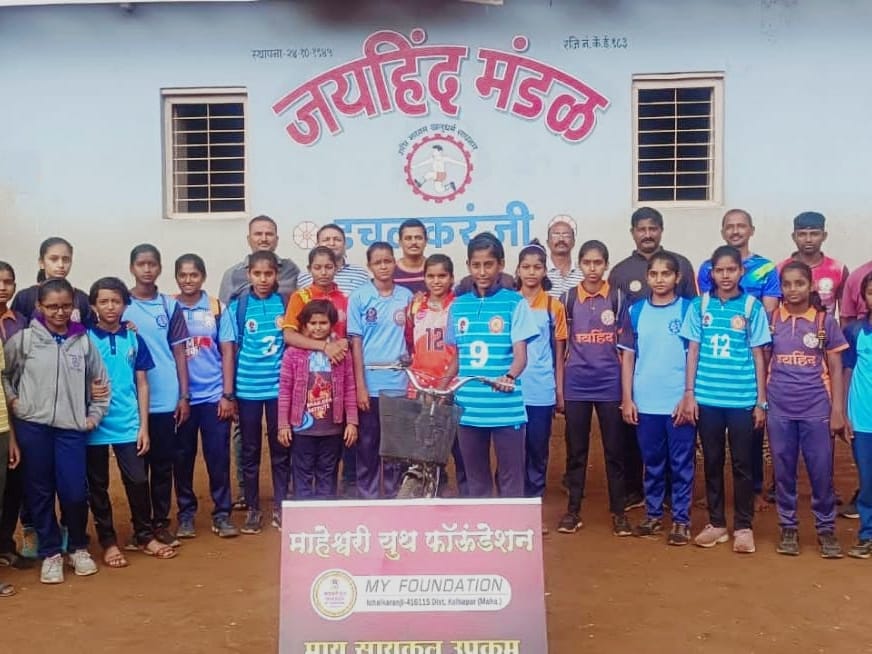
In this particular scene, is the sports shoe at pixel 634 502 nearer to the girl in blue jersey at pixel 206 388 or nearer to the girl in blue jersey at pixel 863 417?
the girl in blue jersey at pixel 863 417

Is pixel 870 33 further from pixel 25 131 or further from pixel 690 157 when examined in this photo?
pixel 25 131

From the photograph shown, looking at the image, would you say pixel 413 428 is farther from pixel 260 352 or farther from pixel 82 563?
pixel 82 563

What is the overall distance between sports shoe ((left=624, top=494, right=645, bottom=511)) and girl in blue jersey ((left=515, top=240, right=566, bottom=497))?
2.50 feet

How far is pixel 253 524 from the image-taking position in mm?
6266

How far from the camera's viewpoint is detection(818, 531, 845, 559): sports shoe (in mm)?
5619

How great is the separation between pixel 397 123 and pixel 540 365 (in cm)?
431

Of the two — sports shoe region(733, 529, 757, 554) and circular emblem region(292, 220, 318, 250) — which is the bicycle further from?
circular emblem region(292, 220, 318, 250)

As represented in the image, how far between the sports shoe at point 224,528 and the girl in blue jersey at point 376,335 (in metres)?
0.89

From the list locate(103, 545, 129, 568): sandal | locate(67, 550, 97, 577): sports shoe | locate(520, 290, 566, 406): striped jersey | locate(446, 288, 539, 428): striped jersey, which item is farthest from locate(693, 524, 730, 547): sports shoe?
locate(67, 550, 97, 577): sports shoe

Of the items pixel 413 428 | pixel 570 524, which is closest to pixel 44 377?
pixel 413 428

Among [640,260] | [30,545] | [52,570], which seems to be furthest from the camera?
[640,260]

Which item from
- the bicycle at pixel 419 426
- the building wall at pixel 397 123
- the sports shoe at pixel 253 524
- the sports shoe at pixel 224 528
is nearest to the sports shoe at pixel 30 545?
the sports shoe at pixel 224 528

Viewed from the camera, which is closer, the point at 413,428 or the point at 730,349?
the point at 413,428

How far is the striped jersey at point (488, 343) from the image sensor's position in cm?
525
